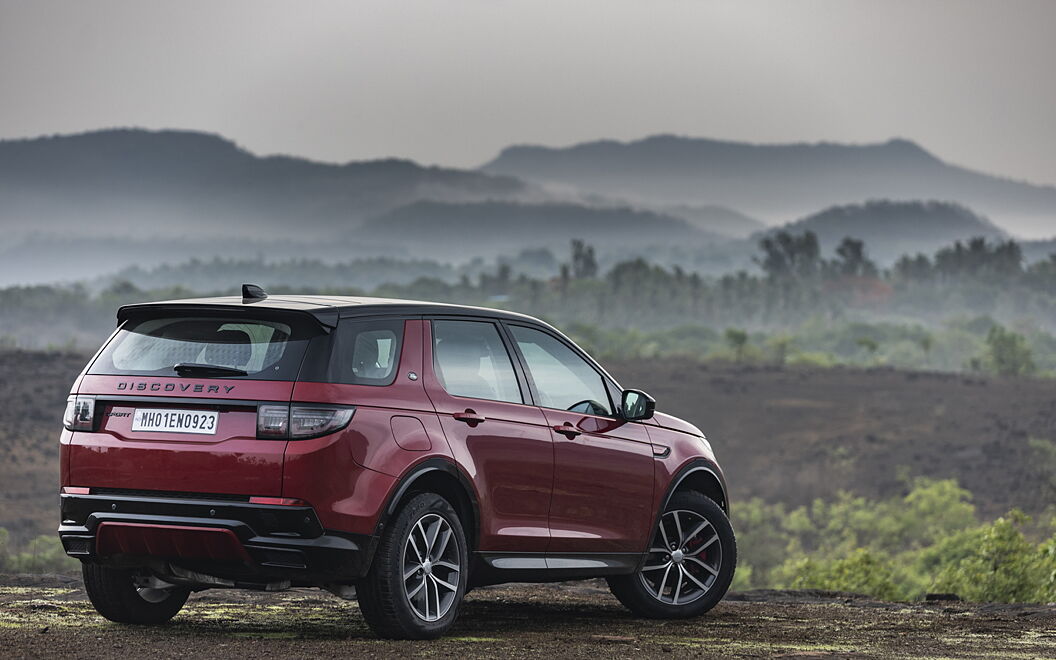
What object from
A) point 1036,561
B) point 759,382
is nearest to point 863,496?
point 759,382

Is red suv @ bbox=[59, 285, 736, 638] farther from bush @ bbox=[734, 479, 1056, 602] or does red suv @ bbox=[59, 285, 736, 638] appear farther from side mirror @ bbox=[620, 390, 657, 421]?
bush @ bbox=[734, 479, 1056, 602]

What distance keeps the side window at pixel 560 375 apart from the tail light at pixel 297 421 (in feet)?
5.83

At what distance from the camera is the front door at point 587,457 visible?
8539 millimetres

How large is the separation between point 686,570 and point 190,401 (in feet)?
12.7

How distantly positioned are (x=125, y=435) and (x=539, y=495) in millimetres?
2347

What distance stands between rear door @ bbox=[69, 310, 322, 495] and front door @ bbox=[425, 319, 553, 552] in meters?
0.91

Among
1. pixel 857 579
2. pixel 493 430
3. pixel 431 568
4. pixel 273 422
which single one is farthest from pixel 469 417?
pixel 857 579

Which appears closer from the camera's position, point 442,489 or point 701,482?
point 442,489

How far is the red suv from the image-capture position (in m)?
7.07

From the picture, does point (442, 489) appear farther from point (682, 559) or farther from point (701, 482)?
point (701, 482)

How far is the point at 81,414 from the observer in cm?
755

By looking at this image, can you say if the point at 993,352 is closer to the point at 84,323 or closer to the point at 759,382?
the point at 759,382

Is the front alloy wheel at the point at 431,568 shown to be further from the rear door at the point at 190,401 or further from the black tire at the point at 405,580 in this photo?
the rear door at the point at 190,401

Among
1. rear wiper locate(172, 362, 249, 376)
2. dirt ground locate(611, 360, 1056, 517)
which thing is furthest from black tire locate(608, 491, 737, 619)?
dirt ground locate(611, 360, 1056, 517)
